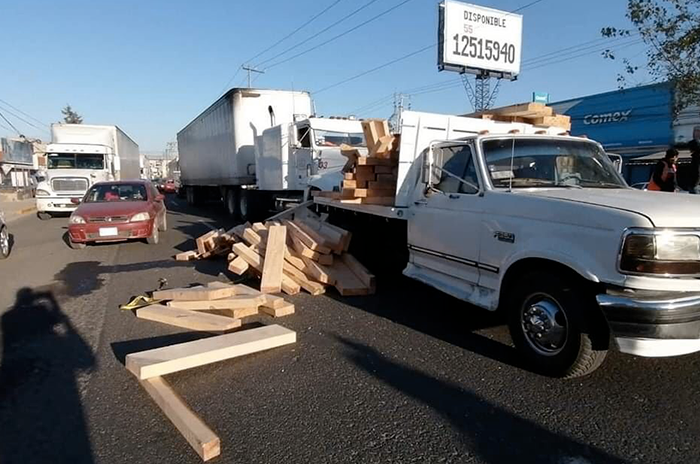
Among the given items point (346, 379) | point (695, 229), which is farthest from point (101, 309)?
point (695, 229)

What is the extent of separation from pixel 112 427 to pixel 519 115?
20.3ft

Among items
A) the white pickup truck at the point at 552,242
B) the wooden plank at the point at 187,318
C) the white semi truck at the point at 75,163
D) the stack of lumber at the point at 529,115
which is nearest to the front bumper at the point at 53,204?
the white semi truck at the point at 75,163

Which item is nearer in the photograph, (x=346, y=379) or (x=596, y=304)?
(x=596, y=304)

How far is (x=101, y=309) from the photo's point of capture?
5.72m

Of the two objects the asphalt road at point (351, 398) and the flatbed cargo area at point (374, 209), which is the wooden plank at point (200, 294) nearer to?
the asphalt road at point (351, 398)

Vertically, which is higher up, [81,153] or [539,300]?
[81,153]

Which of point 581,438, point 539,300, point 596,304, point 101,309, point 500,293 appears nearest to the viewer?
point 581,438

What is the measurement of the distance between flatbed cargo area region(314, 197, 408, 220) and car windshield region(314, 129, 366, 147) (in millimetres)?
4723

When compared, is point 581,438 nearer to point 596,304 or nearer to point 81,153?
point 596,304

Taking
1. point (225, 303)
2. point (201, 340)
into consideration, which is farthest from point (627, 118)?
point (201, 340)

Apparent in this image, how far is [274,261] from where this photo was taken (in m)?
6.26

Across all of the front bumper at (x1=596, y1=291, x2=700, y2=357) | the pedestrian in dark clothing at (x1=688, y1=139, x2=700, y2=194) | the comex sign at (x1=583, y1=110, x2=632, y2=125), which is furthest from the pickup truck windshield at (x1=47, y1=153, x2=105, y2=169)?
the comex sign at (x1=583, y1=110, x2=632, y2=125)

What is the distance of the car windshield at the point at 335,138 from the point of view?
11602mm

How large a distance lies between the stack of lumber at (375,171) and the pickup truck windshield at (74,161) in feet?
55.2
